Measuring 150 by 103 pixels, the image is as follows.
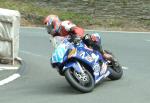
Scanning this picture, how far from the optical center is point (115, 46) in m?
18.8

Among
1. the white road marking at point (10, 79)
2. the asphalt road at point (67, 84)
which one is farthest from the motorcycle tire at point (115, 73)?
the white road marking at point (10, 79)

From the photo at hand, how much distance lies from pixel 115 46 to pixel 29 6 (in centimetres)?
1347

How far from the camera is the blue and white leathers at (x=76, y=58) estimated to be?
11.2 m

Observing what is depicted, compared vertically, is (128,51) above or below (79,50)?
below

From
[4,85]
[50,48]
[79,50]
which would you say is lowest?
[50,48]

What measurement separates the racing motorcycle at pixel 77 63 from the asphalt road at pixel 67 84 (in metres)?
0.23

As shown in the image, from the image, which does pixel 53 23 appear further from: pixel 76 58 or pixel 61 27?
pixel 76 58

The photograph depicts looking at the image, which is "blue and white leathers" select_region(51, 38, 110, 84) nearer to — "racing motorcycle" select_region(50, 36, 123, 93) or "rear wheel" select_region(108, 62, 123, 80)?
"racing motorcycle" select_region(50, 36, 123, 93)

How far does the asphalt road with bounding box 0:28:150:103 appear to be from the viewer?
35.7ft

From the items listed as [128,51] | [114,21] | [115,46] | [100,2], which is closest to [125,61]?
[128,51]

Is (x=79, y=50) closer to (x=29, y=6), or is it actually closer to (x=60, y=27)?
(x=60, y=27)

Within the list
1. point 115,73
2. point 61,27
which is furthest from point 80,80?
point 115,73

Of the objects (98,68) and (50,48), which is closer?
(98,68)

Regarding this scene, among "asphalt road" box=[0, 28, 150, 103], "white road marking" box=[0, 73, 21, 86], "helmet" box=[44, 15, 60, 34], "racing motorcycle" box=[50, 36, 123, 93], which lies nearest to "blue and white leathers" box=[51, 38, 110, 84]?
"racing motorcycle" box=[50, 36, 123, 93]
